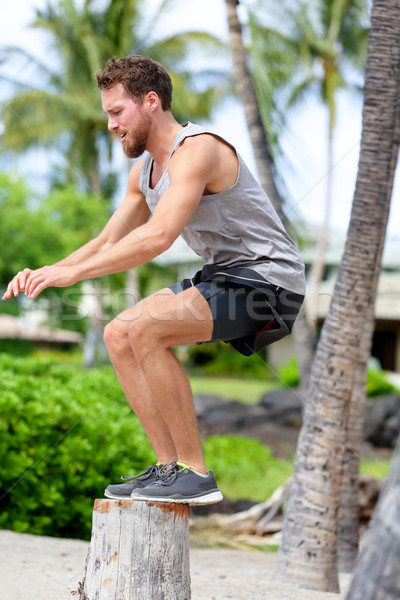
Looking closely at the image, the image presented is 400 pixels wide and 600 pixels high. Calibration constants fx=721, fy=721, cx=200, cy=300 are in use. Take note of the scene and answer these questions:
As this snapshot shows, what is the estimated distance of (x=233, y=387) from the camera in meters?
23.6

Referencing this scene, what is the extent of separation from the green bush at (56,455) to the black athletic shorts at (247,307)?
280 centimetres

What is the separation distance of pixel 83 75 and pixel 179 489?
73.2 feet

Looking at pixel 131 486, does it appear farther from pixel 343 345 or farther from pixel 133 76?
pixel 343 345

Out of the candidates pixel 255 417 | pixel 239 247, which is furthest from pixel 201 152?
pixel 255 417

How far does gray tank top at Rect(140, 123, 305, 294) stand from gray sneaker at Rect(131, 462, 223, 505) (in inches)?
35.2

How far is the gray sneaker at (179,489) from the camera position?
10.0ft

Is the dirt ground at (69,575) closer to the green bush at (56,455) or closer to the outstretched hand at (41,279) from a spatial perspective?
the green bush at (56,455)

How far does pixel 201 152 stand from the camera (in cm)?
288

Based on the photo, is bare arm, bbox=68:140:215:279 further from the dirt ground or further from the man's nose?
the dirt ground

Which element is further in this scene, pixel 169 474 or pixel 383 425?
pixel 383 425

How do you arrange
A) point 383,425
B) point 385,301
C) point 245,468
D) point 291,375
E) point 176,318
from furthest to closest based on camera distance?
point 385,301 < point 291,375 < point 383,425 < point 245,468 < point 176,318

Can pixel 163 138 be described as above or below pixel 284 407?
above

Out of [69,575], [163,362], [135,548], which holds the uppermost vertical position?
[163,362]

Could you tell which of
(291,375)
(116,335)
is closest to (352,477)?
(116,335)
